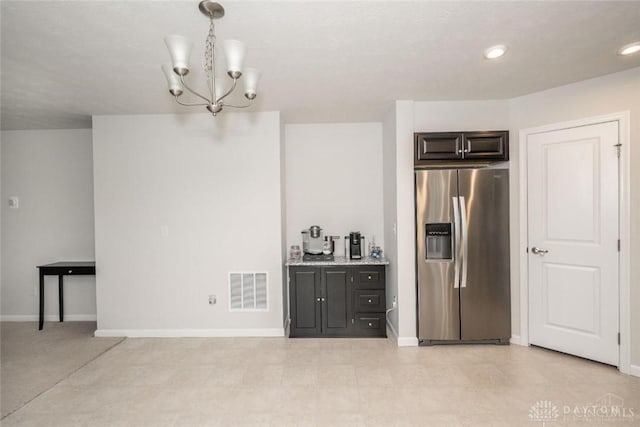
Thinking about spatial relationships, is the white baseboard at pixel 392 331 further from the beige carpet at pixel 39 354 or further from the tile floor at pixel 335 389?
the beige carpet at pixel 39 354

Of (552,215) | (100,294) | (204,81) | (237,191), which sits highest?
(204,81)

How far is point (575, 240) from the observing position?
9.49 feet

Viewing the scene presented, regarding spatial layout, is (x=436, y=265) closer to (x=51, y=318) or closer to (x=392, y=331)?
(x=392, y=331)

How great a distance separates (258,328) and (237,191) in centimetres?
162

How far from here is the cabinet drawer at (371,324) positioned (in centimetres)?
350

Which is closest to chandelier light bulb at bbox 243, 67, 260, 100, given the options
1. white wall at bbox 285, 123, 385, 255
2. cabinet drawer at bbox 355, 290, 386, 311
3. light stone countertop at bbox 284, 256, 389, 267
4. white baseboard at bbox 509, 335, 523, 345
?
light stone countertop at bbox 284, 256, 389, 267

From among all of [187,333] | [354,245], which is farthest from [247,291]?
[354,245]

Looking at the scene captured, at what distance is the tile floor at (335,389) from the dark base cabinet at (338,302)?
282mm

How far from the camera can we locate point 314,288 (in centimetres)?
354

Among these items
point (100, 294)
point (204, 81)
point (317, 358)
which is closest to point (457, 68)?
point (204, 81)

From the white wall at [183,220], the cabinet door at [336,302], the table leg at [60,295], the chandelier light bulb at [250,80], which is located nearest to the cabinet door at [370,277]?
the cabinet door at [336,302]

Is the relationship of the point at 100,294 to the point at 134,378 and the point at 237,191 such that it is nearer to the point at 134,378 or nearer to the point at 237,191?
the point at 134,378

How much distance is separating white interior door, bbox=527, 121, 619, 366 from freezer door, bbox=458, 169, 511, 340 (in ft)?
Answer: 0.89

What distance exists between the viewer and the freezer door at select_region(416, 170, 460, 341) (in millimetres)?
3152
